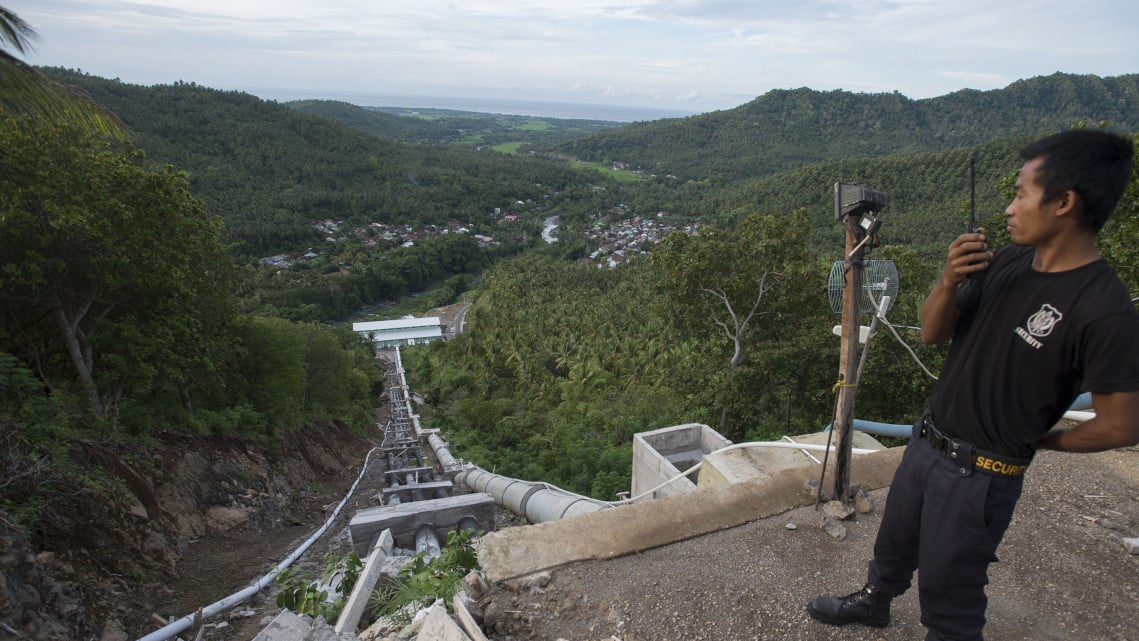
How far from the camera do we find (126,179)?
8.14 metres

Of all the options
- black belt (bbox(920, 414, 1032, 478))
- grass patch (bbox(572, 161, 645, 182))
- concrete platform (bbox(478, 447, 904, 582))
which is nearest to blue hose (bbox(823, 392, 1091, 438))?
concrete platform (bbox(478, 447, 904, 582))

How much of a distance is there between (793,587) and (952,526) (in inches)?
49.2

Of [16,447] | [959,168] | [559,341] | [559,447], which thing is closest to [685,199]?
[959,168]

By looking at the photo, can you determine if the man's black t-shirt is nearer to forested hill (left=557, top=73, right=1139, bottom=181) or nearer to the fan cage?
the fan cage

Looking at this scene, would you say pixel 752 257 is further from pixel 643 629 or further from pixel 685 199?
pixel 685 199

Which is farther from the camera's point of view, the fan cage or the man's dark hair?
the fan cage

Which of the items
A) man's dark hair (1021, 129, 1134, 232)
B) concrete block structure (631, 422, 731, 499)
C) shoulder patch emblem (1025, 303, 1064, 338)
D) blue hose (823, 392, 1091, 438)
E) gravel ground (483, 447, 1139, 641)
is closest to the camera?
man's dark hair (1021, 129, 1134, 232)

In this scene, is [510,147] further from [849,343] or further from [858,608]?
[858,608]

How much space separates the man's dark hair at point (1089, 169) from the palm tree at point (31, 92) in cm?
732

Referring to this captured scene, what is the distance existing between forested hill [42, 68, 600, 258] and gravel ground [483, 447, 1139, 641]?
60.5 m

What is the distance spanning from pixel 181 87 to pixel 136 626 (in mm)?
101856

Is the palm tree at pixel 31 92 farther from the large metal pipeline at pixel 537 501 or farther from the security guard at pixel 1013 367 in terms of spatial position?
the security guard at pixel 1013 367

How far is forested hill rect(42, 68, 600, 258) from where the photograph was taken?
6562cm

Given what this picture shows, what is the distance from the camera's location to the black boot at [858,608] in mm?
2605
